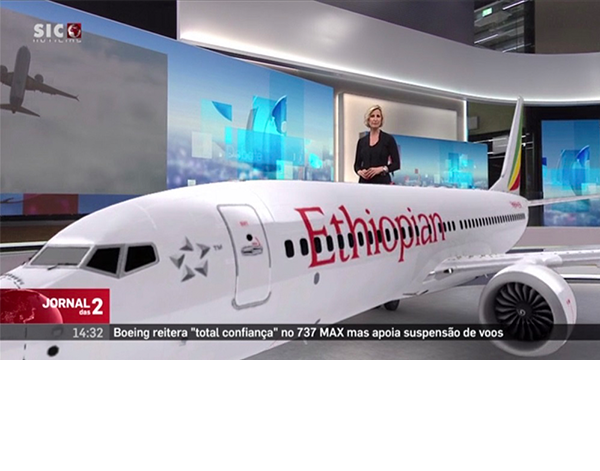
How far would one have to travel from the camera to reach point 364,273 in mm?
7090

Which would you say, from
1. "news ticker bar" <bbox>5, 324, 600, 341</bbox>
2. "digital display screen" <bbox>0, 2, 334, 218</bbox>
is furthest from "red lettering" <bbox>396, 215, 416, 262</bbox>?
"digital display screen" <bbox>0, 2, 334, 218</bbox>

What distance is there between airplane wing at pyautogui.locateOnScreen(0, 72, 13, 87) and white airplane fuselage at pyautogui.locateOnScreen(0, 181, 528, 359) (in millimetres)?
4866

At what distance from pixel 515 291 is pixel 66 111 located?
26.9ft

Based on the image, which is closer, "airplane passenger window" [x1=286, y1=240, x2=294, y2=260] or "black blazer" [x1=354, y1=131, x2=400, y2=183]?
"airplane passenger window" [x1=286, y1=240, x2=294, y2=260]

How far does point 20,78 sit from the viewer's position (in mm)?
8320

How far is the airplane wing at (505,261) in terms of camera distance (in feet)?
29.6

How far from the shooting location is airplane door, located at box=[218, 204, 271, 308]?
4.88 m

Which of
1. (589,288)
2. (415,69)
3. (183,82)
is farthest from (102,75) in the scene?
(589,288)

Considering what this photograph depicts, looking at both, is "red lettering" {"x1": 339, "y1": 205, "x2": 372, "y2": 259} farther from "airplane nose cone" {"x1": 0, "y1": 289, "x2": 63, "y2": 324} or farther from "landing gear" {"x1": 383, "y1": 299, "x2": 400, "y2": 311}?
"landing gear" {"x1": 383, "y1": 299, "x2": 400, "y2": 311}

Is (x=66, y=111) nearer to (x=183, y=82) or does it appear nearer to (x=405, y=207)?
(x=183, y=82)

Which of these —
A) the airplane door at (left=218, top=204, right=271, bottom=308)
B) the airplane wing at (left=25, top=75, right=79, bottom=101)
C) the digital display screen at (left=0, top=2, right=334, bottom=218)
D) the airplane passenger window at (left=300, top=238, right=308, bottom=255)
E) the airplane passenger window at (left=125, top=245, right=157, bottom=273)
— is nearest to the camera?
the airplane passenger window at (left=125, top=245, right=157, bottom=273)

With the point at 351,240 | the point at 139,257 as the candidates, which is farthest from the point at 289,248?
the point at 139,257

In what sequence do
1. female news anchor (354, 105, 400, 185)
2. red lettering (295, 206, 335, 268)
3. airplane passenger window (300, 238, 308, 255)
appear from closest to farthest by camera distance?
airplane passenger window (300, 238, 308, 255)
red lettering (295, 206, 335, 268)
female news anchor (354, 105, 400, 185)

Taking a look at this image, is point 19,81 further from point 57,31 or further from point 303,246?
point 303,246
